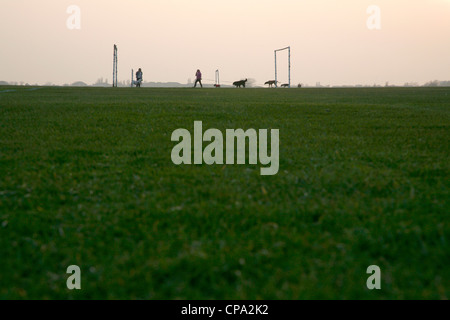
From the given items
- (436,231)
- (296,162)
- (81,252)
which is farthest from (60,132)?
(436,231)

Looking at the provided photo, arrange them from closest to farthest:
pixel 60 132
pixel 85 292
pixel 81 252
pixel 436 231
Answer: pixel 85 292 → pixel 81 252 → pixel 436 231 → pixel 60 132

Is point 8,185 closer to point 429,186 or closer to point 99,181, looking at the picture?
point 99,181

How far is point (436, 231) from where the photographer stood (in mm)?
3975

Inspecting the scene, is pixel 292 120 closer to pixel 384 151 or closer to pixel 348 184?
pixel 384 151

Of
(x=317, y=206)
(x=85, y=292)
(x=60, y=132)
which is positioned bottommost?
(x=85, y=292)

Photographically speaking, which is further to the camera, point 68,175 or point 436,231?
point 68,175

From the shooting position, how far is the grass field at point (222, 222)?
125 inches

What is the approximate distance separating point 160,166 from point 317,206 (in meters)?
2.81

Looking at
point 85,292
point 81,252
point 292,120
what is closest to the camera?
point 85,292

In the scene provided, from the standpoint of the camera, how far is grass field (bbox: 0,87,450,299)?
10.4 feet

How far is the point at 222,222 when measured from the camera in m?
4.25

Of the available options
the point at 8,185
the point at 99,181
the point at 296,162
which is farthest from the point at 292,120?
the point at 8,185

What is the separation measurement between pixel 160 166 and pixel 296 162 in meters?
2.16

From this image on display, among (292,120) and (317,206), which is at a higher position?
(292,120)
